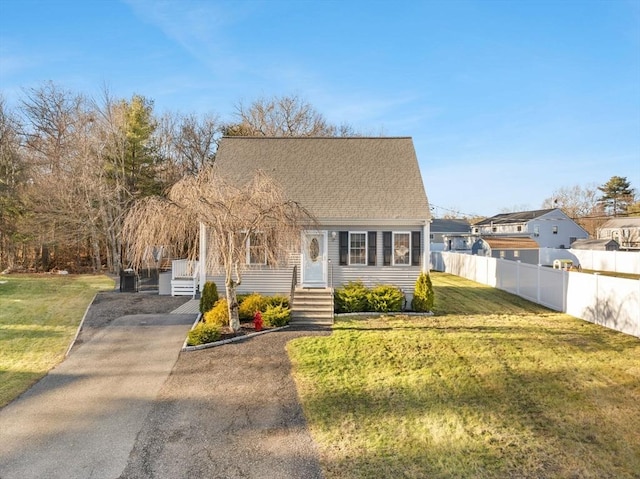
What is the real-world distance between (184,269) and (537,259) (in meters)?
30.5

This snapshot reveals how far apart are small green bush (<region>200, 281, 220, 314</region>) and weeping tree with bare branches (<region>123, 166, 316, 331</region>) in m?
1.87

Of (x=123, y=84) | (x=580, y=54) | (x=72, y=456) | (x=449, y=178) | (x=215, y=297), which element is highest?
(x=123, y=84)

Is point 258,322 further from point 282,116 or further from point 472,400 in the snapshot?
point 282,116

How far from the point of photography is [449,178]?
34.0 metres

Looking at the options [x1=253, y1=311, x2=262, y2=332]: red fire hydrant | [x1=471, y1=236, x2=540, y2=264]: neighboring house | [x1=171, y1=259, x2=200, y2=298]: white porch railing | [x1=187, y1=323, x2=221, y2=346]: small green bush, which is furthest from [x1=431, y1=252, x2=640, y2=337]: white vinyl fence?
[x1=171, y1=259, x2=200, y2=298]: white porch railing

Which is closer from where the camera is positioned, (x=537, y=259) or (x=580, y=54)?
(x=580, y=54)

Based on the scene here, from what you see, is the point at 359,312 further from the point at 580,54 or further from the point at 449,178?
the point at 449,178

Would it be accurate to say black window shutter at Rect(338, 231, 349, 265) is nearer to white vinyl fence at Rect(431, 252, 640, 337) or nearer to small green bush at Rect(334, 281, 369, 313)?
small green bush at Rect(334, 281, 369, 313)

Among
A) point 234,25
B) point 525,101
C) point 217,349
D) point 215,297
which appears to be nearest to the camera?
point 217,349

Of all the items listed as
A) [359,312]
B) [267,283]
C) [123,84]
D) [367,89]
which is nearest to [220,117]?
[123,84]

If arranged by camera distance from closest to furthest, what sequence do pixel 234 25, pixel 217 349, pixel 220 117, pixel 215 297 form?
1. pixel 217 349
2. pixel 215 297
3. pixel 234 25
4. pixel 220 117

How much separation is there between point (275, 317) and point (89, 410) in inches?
216

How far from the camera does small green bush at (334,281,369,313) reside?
42.7 ft

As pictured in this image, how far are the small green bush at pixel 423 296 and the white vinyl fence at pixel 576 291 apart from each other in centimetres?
483
